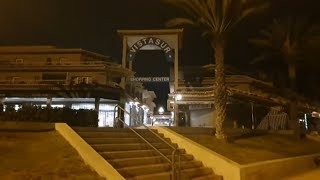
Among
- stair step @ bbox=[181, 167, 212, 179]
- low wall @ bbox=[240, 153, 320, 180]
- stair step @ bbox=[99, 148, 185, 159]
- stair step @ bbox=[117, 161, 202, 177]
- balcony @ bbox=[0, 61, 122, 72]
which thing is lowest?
low wall @ bbox=[240, 153, 320, 180]

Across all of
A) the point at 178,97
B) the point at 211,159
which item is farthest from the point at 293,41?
the point at 211,159

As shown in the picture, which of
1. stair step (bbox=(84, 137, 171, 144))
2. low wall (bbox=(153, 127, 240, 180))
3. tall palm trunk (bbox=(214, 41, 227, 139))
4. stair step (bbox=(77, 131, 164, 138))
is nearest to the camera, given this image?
→ stair step (bbox=(84, 137, 171, 144))

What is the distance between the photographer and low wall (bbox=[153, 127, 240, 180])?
14211 millimetres

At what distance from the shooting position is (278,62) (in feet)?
151

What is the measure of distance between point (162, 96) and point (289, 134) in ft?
228

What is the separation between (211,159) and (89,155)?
5642 millimetres

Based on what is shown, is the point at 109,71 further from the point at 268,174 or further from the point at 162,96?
the point at 162,96

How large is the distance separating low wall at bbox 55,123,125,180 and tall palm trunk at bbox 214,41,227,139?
379 inches

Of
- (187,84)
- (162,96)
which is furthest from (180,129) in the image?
(162,96)

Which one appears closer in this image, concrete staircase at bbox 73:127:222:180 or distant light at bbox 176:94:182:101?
concrete staircase at bbox 73:127:222:180

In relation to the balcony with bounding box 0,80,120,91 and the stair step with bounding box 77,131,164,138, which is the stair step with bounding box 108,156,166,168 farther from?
the balcony with bounding box 0,80,120,91

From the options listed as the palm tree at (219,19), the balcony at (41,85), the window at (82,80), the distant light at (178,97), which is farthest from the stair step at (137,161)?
the window at (82,80)

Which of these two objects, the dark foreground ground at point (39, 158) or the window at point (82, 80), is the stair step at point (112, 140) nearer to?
the dark foreground ground at point (39, 158)

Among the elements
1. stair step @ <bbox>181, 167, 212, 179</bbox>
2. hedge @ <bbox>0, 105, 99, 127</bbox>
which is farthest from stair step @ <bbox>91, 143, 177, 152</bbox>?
hedge @ <bbox>0, 105, 99, 127</bbox>
